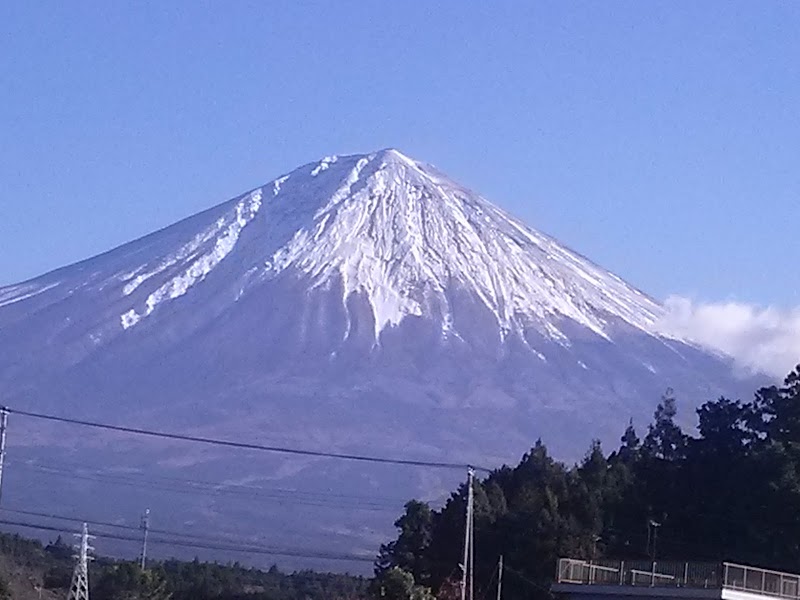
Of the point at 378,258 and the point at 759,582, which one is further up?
the point at 378,258

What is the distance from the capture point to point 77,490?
150 metres

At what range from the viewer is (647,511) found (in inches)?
2569

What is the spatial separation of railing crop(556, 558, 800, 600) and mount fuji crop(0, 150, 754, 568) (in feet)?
294

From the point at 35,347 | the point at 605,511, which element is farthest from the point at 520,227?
the point at 605,511

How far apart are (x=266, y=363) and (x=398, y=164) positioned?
28.5 metres

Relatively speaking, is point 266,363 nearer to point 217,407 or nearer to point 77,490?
point 217,407

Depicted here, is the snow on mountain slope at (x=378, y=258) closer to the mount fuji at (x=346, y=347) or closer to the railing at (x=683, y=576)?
the mount fuji at (x=346, y=347)

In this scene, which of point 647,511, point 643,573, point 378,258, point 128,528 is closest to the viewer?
point 643,573

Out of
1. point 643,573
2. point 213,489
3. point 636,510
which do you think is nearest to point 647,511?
point 636,510

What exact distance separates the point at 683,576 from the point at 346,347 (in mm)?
106065

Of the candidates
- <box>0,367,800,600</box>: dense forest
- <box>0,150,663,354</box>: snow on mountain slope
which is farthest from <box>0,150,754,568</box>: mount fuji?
<box>0,367,800,600</box>: dense forest

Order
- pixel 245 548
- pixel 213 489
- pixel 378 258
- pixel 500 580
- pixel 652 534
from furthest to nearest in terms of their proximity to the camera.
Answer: pixel 378 258 → pixel 213 489 → pixel 245 548 → pixel 652 534 → pixel 500 580

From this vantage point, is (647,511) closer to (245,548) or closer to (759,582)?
(759,582)

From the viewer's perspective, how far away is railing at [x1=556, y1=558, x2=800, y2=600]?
1588 inches
